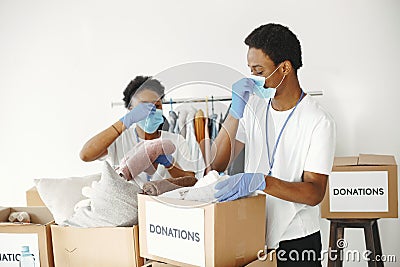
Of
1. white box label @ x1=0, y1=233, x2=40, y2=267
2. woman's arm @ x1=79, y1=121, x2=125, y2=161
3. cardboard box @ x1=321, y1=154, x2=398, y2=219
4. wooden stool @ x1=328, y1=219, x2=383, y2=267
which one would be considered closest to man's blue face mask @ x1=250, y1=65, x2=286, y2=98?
woman's arm @ x1=79, y1=121, x2=125, y2=161

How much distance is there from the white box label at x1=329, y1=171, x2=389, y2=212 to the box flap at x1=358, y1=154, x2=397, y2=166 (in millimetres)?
45

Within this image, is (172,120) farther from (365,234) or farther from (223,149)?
(365,234)

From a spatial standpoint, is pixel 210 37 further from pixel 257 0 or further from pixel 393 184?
pixel 393 184

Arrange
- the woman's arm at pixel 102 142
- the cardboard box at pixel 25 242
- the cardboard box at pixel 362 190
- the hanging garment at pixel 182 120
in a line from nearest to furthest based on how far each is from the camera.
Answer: the hanging garment at pixel 182 120, the cardboard box at pixel 25 242, the woman's arm at pixel 102 142, the cardboard box at pixel 362 190

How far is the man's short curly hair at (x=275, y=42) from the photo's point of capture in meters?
1.60

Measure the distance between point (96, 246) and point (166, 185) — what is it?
11.3 inches

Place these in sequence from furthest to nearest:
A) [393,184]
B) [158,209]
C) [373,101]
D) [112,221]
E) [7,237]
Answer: [373,101] → [393,184] → [7,237] → [112,221] → [158,209]

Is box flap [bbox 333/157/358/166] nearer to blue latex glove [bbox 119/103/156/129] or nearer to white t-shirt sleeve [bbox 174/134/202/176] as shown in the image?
blue latex glove [bbox 119/103/156/129]

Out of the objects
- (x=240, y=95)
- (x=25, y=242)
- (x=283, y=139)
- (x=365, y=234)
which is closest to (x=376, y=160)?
(x=365, y=234)

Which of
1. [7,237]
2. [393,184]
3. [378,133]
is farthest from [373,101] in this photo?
[7,237]

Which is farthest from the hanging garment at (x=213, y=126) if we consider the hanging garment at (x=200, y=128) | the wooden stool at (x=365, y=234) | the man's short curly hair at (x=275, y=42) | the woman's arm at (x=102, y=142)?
the wooden stool at (x=365, y=234)

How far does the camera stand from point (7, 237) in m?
1.69

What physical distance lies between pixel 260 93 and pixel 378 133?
1.39 metres

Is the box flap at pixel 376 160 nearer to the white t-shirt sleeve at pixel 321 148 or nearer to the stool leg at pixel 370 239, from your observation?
the stool leg at pixel 370 239
